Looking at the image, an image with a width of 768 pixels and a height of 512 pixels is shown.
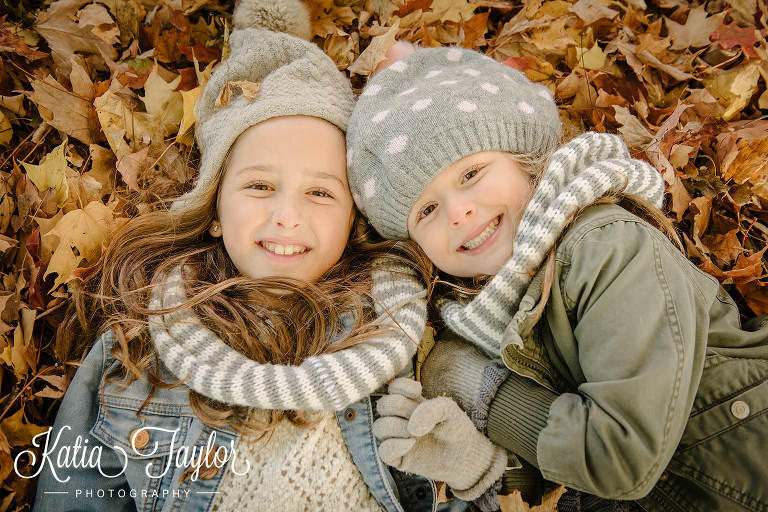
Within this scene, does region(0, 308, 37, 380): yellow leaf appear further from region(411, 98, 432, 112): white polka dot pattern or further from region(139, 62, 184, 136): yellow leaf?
region(411, 98, 432, 112): white polka dot pattern

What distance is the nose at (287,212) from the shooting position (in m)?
1.93

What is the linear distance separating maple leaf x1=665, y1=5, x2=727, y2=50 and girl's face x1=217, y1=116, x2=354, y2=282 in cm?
204

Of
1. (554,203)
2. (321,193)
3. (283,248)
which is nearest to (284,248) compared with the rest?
(283,248)

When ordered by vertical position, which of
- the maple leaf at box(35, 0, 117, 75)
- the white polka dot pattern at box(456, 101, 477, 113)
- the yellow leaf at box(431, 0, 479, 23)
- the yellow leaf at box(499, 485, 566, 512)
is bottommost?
the yellow leaf at box(499, 485, 566, 512)

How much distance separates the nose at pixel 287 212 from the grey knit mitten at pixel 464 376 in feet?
2.92

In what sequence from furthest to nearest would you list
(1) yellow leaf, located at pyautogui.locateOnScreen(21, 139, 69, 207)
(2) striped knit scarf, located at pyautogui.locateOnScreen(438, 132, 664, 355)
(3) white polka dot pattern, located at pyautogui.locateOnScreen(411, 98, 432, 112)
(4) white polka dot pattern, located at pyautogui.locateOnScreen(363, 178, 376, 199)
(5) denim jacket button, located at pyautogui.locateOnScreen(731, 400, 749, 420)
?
(1) yellow leaf, located at pyautogui.locateOnScreen(21, 139, 69, 207), (4) white polka dot pattern, located at pyautogui.locateOnScreen(363, 178, 376, 199), (3) white polka dot pattern, located at pyautogui.locateOnScreen(411, 98, 432, 112), (2) striped knit scarf, located at pyautogui.locateOnScreen(438, 132, 664, 355), (5) denim jacket button, located at pyautogui.locateOnScreen(731, 400, 749, 420)

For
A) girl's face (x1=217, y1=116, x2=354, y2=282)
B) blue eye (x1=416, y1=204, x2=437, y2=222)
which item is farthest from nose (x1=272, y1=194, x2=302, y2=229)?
blue eye (x1=416, y1=204, x2=437, y2=222)

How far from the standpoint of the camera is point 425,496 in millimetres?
1972

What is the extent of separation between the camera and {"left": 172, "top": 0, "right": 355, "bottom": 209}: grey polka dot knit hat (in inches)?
83.0

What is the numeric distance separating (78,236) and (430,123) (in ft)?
5.44

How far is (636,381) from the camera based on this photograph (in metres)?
1.41

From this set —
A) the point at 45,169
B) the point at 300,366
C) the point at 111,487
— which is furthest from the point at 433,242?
the point at 45,169

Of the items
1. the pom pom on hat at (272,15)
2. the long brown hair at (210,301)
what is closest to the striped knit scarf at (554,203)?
the long brown hair at (210,301)

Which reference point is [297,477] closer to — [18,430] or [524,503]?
[524,503]
